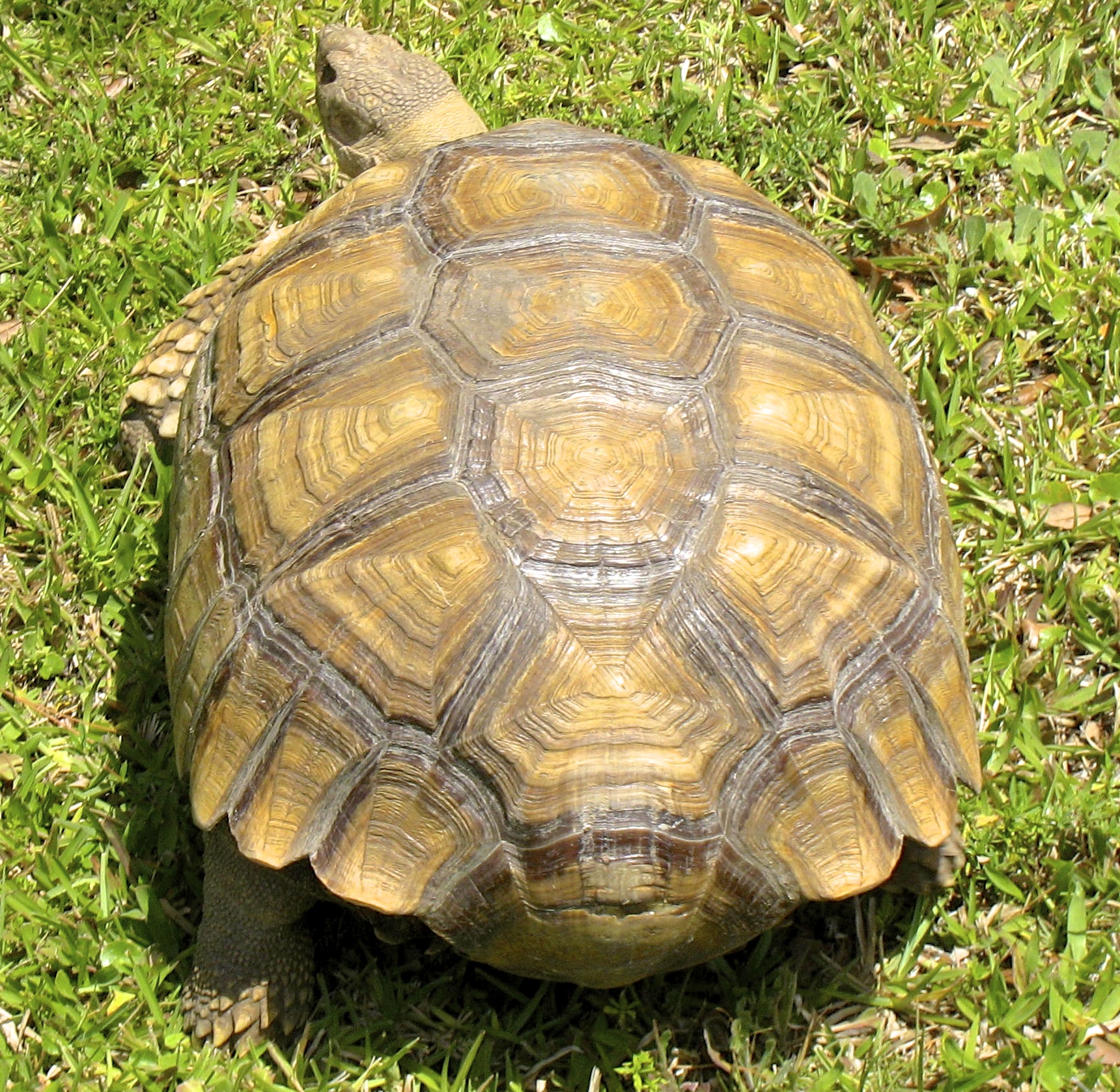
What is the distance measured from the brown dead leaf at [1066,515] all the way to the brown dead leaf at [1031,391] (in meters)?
0.35

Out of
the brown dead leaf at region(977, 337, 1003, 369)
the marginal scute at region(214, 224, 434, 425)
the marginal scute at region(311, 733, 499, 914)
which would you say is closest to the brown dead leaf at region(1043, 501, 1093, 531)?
the brown dead leaf at region(977, 337, 1003, 369)

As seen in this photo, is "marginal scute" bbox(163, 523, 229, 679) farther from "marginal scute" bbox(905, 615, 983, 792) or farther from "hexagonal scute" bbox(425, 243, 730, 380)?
"marginal scute" bbox(905, 615, 983, 792)

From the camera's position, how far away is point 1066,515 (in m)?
3.51

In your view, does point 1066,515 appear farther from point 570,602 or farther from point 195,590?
point 195,590

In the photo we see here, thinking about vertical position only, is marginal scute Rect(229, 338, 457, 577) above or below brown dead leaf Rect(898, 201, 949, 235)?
above

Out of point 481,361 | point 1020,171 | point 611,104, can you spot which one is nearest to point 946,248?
point 1020,171

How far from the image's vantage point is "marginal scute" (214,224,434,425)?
2.73 m

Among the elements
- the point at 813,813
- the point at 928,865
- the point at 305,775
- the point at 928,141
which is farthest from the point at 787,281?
the point at 928,141

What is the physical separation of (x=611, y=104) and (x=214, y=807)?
2.63 metres

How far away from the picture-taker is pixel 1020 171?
4.03 meters

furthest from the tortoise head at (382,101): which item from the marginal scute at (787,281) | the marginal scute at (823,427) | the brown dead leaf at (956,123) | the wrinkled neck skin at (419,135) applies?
the marginal scute at (823,427)

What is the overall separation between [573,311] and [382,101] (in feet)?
4.74

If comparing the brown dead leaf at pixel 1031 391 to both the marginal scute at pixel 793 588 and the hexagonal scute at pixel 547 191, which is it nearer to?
the hexagonal scute at pixel 547 191

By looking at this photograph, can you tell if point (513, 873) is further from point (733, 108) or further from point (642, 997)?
point (733, 108)
